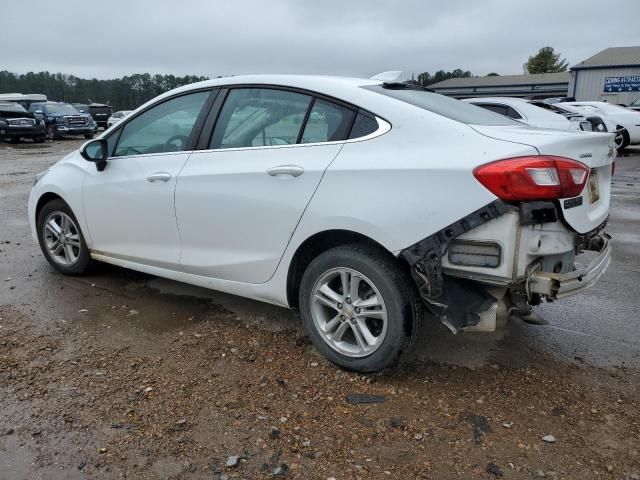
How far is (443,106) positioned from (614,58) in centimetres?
3834

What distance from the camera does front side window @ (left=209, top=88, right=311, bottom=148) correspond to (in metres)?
3.36

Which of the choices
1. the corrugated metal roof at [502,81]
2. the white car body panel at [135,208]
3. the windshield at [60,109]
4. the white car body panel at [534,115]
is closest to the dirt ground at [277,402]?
the white car body panel at [135,208]

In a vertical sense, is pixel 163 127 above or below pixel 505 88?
below

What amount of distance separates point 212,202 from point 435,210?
1538mm

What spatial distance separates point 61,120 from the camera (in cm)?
2498

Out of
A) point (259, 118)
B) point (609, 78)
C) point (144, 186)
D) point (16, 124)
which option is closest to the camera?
point (259, 118)

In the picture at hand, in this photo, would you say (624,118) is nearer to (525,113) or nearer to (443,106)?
(525,113)

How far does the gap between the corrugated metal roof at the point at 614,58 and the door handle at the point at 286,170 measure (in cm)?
3683

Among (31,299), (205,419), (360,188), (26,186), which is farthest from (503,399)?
(26,186)

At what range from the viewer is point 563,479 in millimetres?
2307

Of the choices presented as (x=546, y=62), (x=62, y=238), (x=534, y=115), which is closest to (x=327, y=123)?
(x=62, y=238)

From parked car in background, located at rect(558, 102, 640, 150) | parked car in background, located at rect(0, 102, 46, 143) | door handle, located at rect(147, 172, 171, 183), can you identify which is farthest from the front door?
parked car in background, located at rect(0, 102, 46, 143)

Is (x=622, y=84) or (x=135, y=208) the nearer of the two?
(x=135, y=208)

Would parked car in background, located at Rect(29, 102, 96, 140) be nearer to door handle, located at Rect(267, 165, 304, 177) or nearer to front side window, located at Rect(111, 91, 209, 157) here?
front side window, located at Rect(111, 91, 209, 157)
